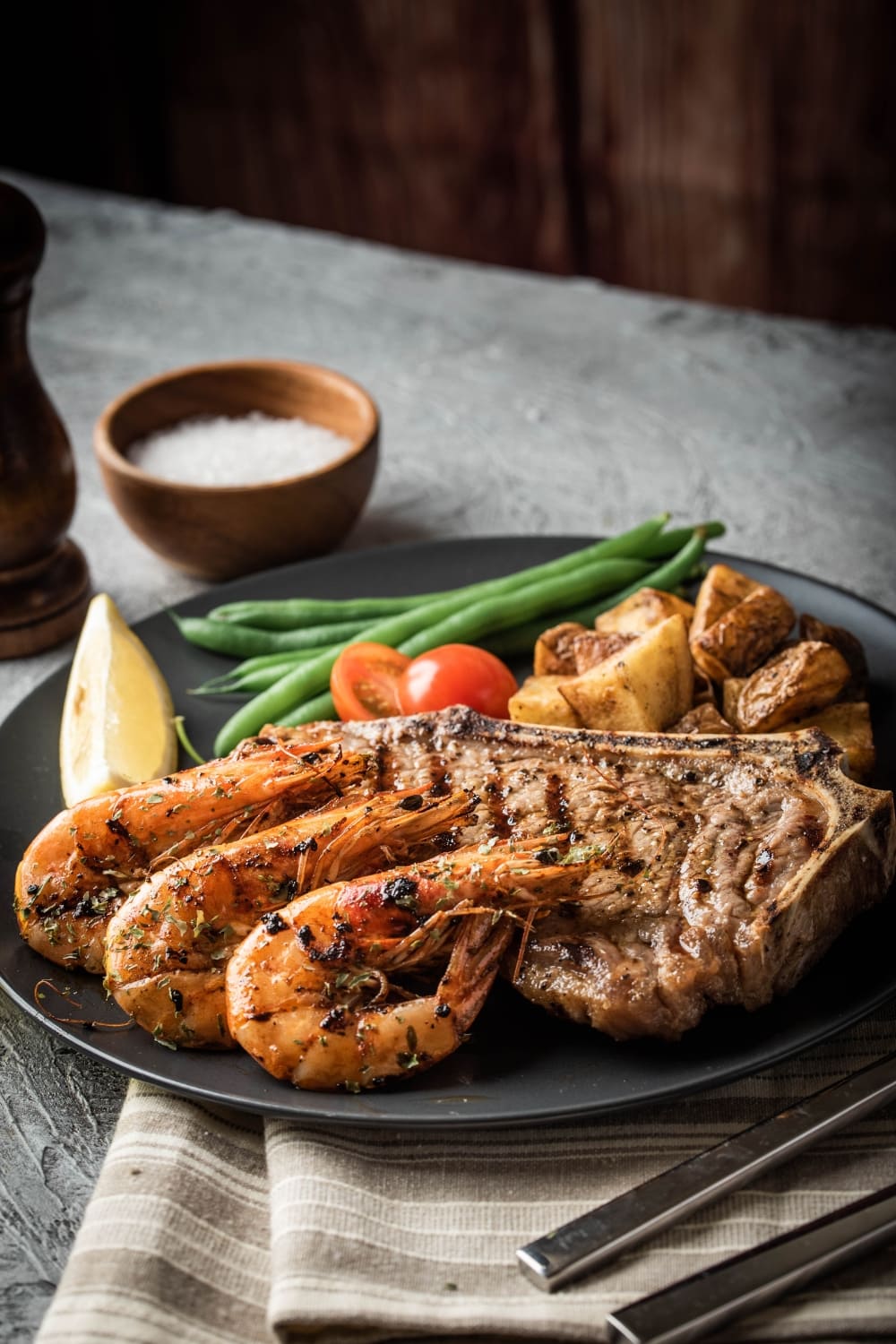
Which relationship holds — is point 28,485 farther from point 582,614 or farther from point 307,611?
point 582,614

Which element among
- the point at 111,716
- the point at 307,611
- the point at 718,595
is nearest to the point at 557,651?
the point at 718,595

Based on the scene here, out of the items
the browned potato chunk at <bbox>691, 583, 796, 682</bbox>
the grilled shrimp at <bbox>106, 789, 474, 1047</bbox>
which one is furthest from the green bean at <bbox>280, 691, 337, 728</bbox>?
the browned potato chunk at <bbox>691, 583, 796, 682</bbox>

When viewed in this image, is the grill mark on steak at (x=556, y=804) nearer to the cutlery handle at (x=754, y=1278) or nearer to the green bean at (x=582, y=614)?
the cutlery handle at (x=754, y=1278)

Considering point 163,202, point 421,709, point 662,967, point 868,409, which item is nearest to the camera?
point 662,967

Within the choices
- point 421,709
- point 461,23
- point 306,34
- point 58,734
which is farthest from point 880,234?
point 58,734

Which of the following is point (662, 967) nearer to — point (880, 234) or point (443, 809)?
point (443, 809)

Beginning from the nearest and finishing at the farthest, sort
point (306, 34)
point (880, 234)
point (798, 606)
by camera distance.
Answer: point (798, 606)
point (880, 234)
point (306, 34)

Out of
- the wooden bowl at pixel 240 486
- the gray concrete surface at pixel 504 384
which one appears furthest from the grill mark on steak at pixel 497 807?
the wooden bowl at pixel 240 486
